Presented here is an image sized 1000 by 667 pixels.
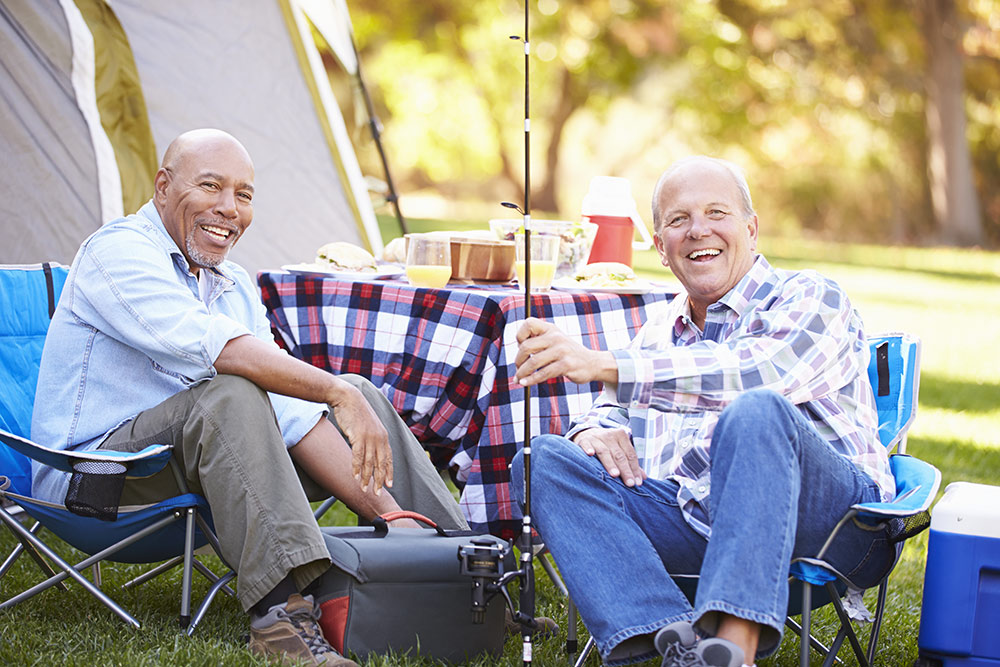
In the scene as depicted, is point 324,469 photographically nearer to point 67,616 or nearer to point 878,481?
point 67,616

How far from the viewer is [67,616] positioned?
2766 mm

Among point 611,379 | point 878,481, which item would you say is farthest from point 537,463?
point 878,481

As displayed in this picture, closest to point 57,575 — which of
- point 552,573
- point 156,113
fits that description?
point 552,573

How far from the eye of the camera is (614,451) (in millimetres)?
2367

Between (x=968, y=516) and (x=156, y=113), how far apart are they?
3.96 metres

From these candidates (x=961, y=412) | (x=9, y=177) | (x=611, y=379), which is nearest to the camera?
(x=611, y=379)

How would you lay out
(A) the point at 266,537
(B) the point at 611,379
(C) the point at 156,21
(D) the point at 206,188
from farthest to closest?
(C) the point at 156,21 < (D) the point at 206,188 < (A) the point at 266,537 < (B) the point at 611,379

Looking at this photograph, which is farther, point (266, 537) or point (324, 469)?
point (324, 469)

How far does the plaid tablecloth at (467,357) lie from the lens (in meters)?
2.81

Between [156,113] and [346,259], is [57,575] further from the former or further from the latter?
[156,113]

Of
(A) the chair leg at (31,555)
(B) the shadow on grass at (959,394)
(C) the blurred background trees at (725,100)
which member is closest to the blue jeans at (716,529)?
(A) the chair leg at (31,555)

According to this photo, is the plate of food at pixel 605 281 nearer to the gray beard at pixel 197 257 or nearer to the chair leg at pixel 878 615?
the gray beard at pixel 197 257

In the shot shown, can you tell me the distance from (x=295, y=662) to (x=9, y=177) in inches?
115

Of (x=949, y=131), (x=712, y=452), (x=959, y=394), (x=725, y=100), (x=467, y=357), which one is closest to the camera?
(x=712, y=452)
